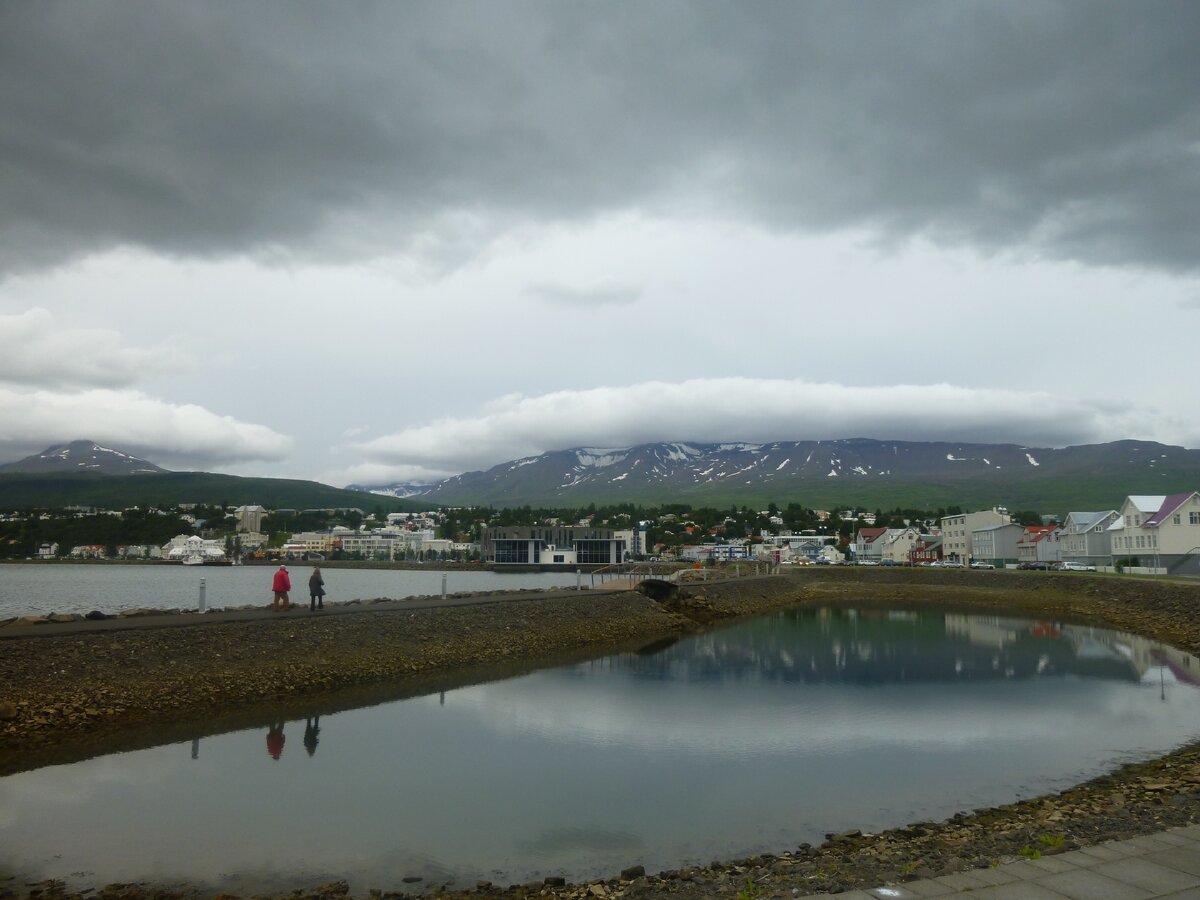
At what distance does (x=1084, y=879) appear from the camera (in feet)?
28.2

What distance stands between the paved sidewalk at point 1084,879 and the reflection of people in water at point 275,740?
1530cm

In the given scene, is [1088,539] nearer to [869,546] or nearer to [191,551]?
[869,546]

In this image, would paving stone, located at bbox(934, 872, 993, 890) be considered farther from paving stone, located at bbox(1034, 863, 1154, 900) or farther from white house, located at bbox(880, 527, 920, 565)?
white house, located at bbox(880, 527, 920, 565)

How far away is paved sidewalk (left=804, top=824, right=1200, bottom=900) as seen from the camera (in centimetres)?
817

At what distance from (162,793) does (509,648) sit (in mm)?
21148

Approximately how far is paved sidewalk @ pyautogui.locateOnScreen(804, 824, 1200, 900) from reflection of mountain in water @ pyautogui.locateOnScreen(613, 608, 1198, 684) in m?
23.1

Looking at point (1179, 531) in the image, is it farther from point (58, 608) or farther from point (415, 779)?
point (58, 608)

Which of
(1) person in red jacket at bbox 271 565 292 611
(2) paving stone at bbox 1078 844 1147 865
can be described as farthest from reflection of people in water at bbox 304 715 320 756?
(2) paving stone at bbox 1078 844 1147 865

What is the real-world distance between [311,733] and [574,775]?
8.07 meters

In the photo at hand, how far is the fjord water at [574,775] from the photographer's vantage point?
1323 centimetres

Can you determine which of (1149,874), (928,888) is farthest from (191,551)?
(1149,874)

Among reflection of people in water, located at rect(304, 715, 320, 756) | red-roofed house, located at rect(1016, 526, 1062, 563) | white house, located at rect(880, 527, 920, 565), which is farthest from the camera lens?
white house, located at rect(880, 527, 920, 565)

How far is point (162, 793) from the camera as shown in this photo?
15.9 meters

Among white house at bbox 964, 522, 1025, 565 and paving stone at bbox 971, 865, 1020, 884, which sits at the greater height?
paving stone at bbox 971, 865, 1020, 884
